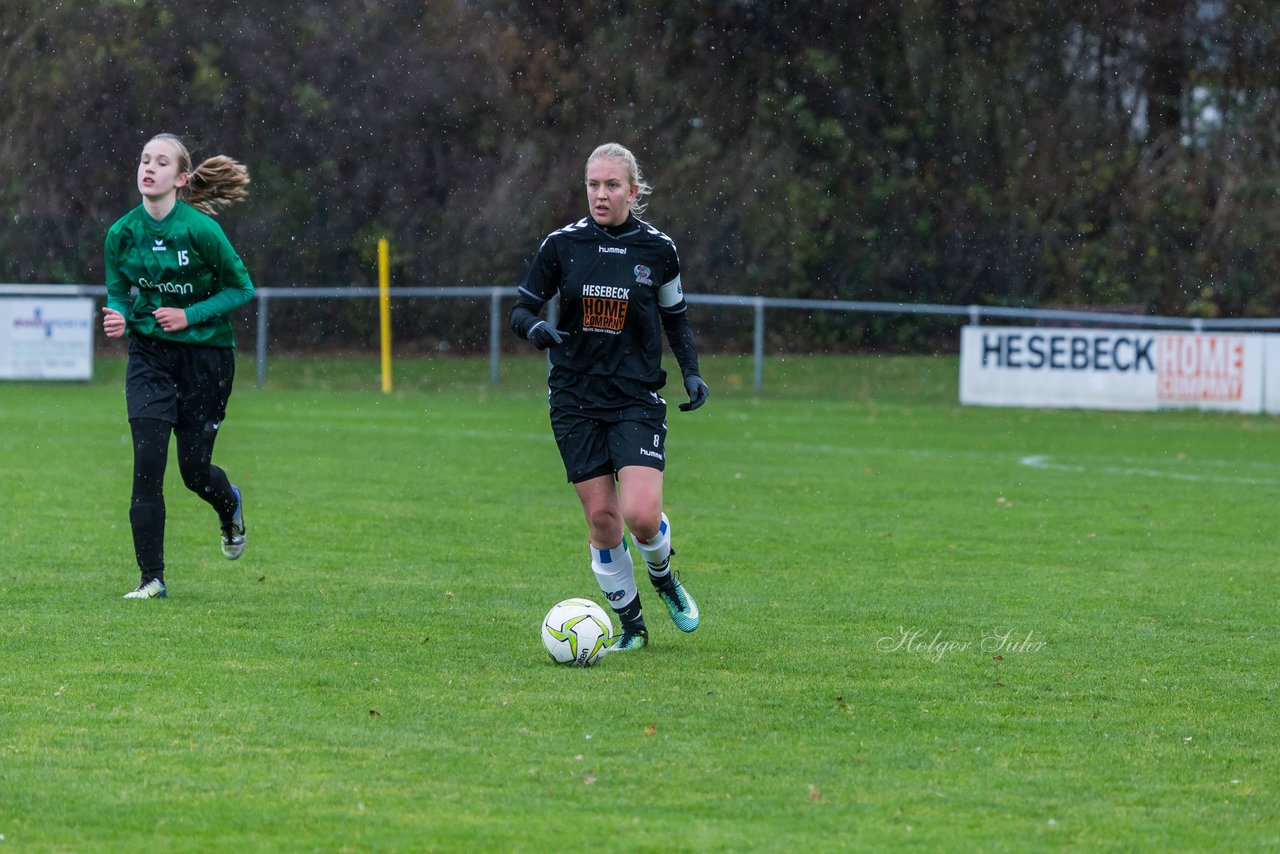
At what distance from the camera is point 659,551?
7.06 m

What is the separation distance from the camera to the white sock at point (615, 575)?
700 cm

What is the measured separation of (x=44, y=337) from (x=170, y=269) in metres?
17.6

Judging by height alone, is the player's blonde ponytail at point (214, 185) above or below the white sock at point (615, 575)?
above

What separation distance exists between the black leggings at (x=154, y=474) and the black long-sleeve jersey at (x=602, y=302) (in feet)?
6.30

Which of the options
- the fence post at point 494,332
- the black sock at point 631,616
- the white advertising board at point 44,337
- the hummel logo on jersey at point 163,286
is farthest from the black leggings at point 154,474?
the white advertising board at point 44,337

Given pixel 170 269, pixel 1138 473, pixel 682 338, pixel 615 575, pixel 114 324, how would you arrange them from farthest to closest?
pixel 1138 473
pixel 170 269
pixel 114 324
pixel 682 338
pixel 615 575

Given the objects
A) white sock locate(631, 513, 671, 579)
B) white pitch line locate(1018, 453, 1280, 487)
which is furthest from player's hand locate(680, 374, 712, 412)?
white pitch line locate(1018, 453, 1280, 487)

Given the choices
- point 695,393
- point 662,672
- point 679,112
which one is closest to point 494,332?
point 679,112

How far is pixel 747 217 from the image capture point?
31.5 meters

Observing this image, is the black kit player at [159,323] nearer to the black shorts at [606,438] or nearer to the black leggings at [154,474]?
the black leggings at [154,474]

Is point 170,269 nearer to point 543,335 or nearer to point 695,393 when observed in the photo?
point 543,335

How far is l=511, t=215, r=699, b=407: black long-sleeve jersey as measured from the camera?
684 cm

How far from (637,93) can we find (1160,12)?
9627mm

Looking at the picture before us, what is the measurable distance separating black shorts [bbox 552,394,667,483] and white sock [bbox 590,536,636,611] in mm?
318
